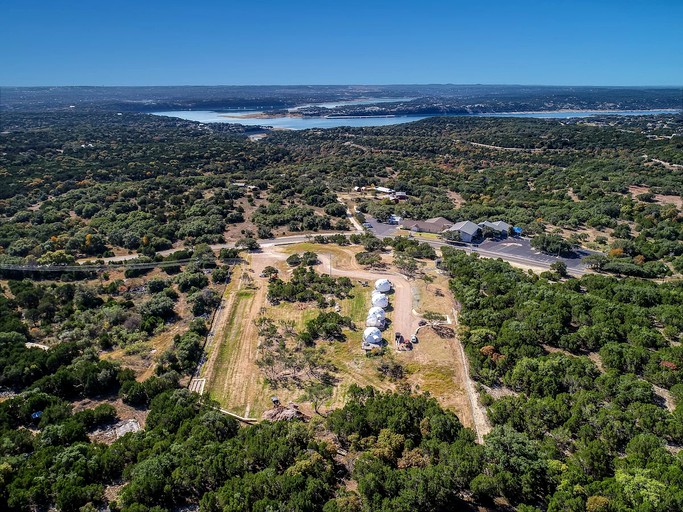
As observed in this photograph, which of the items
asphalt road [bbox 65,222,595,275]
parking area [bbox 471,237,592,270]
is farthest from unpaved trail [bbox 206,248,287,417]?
parking area [bbox 471,237,592,270]

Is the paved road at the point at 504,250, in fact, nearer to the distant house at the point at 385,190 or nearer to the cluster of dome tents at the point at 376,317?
the cluster of dome tents at the point at 376,317

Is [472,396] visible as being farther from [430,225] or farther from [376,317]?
[430,225]

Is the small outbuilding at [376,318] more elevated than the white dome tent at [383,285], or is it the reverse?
the white dome tent at [383,285]

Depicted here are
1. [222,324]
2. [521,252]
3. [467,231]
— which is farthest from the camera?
[467,231]

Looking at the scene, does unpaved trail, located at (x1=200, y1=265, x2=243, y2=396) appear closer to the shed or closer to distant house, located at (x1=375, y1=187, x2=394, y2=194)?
the shed

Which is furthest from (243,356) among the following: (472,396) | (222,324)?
(472,396)

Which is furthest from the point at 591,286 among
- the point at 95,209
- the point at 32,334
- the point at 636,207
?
the point at 95,209

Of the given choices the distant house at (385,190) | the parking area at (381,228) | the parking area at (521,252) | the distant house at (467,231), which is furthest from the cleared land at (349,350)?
the distant house at (385,190)
